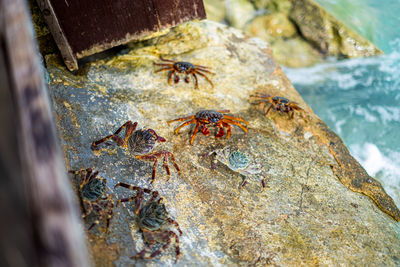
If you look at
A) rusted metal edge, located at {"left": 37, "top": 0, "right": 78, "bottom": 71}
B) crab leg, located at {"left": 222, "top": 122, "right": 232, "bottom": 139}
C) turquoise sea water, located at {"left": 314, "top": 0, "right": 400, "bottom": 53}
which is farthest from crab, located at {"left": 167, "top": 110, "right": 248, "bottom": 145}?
turquoise sea water, located at {"left": 314, "top": 0, "right": 400, "bottom": 53}

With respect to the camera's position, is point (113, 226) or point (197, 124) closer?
point (113, 226)

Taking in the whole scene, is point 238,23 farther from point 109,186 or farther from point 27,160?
point 27,160

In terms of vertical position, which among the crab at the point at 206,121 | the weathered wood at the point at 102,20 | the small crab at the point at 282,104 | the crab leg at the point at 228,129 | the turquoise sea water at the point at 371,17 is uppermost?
the weathered wood at the point at 102,20

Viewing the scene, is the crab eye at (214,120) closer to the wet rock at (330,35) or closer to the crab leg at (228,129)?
the crab leg at (228,129)

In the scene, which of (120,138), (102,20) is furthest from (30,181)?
(102,20)

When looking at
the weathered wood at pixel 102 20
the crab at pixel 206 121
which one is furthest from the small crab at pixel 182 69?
the crab at pixel 206 121

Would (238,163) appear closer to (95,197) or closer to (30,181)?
(95,197)

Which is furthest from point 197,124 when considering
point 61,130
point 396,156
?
point 396,156
